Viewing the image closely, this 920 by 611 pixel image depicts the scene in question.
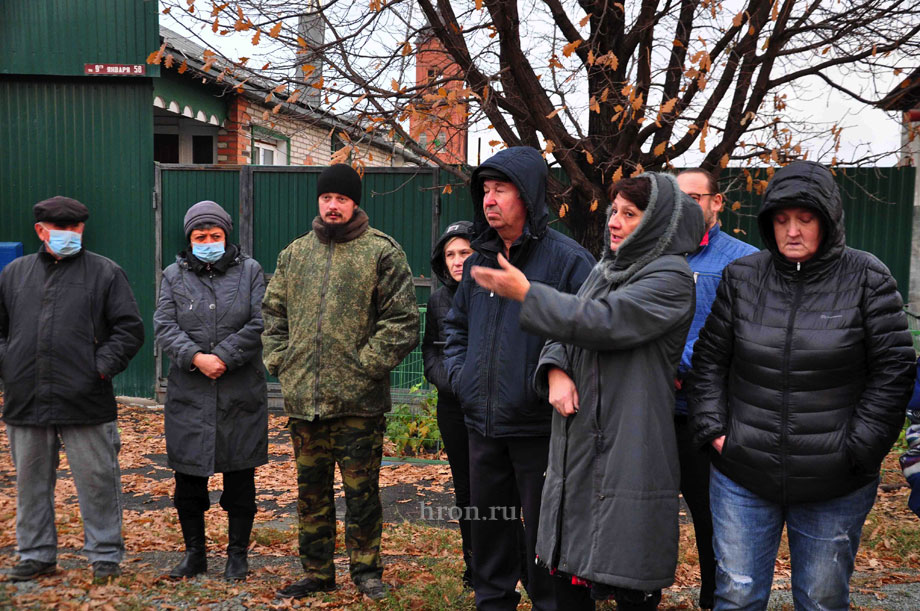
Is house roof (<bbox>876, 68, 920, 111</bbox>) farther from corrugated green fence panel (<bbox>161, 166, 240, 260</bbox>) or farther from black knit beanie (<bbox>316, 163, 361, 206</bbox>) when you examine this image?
corrugated green fence panel (<bbox>161, 166, 240, 260</bbox>)

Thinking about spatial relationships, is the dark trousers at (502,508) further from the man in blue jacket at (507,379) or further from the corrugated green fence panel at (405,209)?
the corrugated green fence panel at (405,209)

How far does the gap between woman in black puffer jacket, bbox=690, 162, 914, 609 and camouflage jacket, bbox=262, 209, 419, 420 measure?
5.99ft

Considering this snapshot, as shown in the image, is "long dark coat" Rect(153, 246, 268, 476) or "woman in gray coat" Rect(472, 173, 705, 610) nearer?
"woman in gray coat" Rect(472, 173, 705, 610)

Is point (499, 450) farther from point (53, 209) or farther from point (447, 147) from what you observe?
point (447, 147)

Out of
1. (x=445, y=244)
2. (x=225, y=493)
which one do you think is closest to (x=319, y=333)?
(x=445, y=244)

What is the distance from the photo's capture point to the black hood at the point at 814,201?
2957 millimetres

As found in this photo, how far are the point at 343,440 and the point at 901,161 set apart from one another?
714cm

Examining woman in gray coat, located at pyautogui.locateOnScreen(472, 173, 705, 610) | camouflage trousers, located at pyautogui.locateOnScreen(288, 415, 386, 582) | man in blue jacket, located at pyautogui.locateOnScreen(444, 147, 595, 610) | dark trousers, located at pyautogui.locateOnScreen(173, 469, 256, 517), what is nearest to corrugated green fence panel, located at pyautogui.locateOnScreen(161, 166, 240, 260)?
dark trousers, located at pyautogui.locateOnScreen(173, 469, 256, 517)

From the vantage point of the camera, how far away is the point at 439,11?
723 centimetres

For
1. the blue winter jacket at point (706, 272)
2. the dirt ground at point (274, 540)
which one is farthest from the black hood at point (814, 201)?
the dirt ground at point (274, 540)

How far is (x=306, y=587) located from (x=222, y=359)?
132cm

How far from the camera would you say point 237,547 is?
470 cm

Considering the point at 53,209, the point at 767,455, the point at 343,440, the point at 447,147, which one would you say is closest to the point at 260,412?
the point at 343,440

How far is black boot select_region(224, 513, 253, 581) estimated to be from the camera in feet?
15.3
